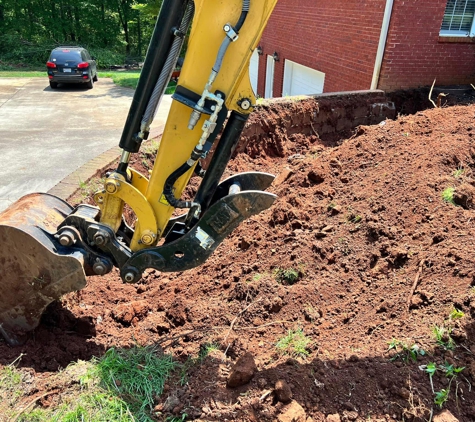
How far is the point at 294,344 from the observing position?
2.81m

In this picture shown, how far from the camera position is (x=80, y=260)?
2695mm

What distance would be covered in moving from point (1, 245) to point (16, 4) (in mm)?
32883

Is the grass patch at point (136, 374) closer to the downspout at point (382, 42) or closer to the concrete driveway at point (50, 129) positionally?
the concrete driveway at point (50, 129)

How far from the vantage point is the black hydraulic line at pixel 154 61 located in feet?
7.72

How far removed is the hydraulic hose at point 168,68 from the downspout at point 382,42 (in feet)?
23.9

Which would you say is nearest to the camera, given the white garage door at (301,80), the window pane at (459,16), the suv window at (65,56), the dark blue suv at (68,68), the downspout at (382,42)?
the downspout at (382,42)

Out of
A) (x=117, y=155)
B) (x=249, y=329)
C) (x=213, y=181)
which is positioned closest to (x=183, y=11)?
(x=213, y=181)

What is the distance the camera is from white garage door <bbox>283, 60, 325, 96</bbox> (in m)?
11.6

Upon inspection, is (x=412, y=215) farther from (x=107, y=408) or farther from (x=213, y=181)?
(x=107, y=408)

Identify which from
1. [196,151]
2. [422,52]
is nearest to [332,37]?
[422,52]

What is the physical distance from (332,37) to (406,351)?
377 inches

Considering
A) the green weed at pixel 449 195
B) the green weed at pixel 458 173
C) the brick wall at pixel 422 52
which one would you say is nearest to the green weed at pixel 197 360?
the green weed at pixel 449 195

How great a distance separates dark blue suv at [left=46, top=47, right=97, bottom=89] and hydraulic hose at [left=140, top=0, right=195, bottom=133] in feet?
54.6

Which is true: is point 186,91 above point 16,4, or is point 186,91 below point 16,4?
above
